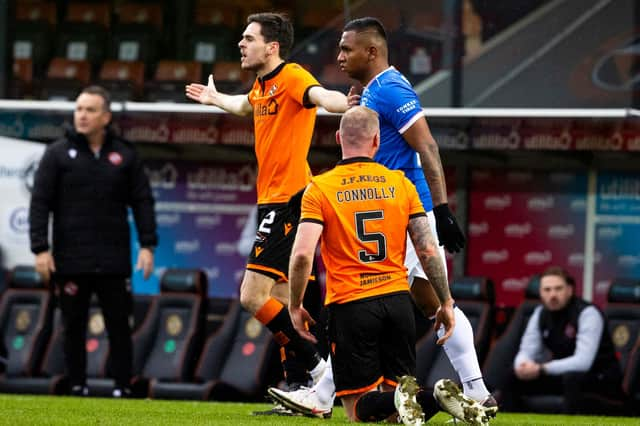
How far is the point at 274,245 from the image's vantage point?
8.73m

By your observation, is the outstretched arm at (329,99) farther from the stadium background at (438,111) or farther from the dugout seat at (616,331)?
the stadium background at (438,111)

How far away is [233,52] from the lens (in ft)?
54.4

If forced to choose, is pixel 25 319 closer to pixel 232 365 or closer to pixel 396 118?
pixel 232 365

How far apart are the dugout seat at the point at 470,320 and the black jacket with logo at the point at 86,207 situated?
3.53 metres

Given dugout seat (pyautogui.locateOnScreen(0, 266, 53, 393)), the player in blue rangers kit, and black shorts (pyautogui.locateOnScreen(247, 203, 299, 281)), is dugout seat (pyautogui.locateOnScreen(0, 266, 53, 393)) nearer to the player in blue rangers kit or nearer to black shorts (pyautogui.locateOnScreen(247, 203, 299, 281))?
black shorts (pyautogui.locateOnScreen(247, 203, 299, 281))

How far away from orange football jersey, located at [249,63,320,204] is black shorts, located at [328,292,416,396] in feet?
5.14

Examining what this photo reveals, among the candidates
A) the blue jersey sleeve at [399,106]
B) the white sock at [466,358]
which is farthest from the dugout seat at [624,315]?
the blue jersey sleeve at [399,106]

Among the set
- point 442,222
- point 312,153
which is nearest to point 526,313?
point 312,153

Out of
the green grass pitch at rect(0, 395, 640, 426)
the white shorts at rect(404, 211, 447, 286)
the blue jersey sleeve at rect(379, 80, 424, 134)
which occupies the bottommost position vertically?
the green grass pitch at rect(0, 395, 640, 426)

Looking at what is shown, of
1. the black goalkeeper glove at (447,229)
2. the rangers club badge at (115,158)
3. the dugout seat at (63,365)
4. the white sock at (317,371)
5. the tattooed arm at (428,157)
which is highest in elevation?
the rangers club badge at (115,158)

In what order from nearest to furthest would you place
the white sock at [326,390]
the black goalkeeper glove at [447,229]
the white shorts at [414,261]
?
the black goalkeeper glove at [447,229], the white shorts at [414,261], the white sock at [326,390]

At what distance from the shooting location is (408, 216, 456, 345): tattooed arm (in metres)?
7.27

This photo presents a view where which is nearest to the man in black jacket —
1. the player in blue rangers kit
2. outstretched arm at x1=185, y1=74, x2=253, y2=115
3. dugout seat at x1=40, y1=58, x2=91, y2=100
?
outstretched arm at x1=185, y1=74, x2=253, y2=115

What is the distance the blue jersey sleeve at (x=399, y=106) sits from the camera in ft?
25.4
